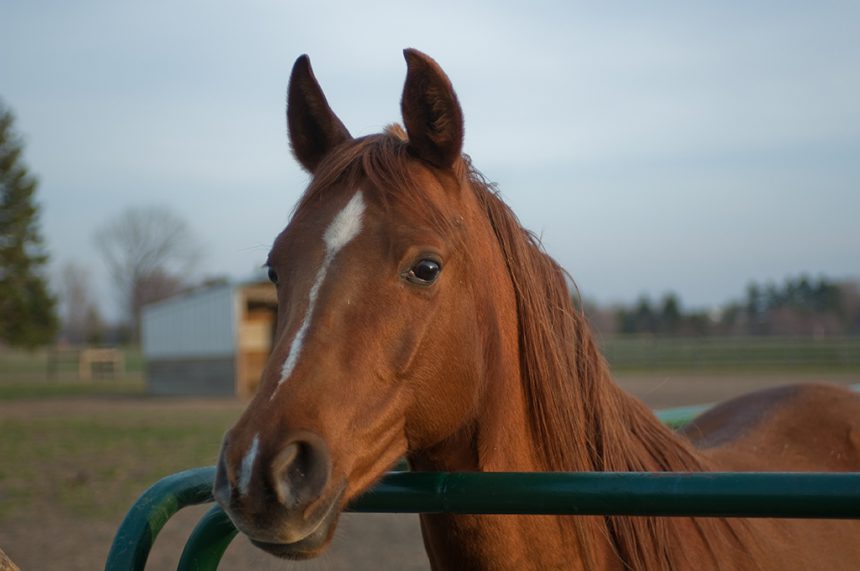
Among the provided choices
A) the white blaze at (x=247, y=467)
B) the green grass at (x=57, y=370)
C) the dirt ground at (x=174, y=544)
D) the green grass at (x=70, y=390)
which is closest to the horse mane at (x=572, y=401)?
the white blaze at (x=247, y=467)

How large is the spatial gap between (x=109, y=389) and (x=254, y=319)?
723cm

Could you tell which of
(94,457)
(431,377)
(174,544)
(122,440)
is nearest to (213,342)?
(122,440)

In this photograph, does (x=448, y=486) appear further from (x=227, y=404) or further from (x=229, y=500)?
(x=227, y=404)

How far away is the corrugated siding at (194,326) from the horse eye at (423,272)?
23.4m

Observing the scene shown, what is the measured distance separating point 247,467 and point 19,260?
39970mm

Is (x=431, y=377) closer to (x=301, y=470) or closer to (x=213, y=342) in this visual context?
(x=301, y=470)

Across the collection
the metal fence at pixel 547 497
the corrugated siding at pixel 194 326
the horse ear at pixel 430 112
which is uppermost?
the horse ear at pixel 430 112

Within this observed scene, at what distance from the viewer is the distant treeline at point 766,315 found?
106ft

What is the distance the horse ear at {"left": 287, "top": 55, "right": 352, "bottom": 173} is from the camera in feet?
7.07

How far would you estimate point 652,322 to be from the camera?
4309 cm

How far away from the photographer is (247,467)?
1438mm

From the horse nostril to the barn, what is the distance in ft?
72.2

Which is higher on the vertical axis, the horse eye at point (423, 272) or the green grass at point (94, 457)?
the horse eye at point (423, 272)

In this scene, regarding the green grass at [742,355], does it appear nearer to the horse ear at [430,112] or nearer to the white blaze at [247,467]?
the horse ear at [430,112]
